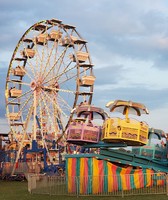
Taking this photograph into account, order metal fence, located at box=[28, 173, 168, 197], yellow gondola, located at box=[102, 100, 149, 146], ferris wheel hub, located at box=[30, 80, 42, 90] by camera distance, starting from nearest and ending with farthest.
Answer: metal fence, located at box=[28, 173, 168, 197]
yellow gondola, located at box=[102, 100, 149, 146]
ferris wheel hub, located at box=[30, 80, 42, 90]

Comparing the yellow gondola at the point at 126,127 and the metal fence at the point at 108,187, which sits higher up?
the yellow gondola at the point at 126,127

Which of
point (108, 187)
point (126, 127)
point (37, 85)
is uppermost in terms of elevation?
point (37, 85)

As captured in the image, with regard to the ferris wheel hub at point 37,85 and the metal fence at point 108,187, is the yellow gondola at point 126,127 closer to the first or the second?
the metal fence at point 108,187

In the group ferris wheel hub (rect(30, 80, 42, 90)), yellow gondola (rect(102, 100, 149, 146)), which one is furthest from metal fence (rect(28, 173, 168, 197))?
ferris wheel hub (rect(30, 80, 42, 90))

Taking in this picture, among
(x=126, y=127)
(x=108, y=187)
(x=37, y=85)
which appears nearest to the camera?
(x=108, y=187)

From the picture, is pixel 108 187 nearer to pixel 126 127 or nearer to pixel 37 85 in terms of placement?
pixel 126 127

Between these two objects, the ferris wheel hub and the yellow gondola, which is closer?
the yellow gondola

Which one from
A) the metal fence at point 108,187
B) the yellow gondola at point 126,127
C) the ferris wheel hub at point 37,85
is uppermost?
the ferris wheel hub at point 37,85

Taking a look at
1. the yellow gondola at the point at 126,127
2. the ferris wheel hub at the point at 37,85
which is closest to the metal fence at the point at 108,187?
the yellow gondola at the point at 126,127

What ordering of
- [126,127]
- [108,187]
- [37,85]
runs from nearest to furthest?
[108,187] → [126,127] → [37,85]

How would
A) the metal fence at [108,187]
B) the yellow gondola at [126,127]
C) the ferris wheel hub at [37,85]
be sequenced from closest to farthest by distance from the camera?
the metal fence at [108,187], the yellow gondola at [126,127], the ferris wheel hub at [37,85]

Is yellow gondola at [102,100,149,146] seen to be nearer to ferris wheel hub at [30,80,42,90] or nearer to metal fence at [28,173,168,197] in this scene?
metal fence at [28,173,168,197]

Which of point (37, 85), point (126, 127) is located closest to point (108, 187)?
point (126, 127)

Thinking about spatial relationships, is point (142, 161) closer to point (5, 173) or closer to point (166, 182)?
point (166, 182)
